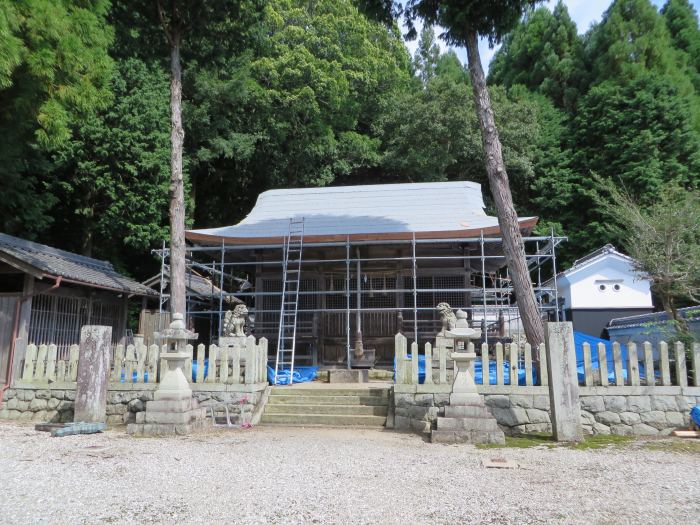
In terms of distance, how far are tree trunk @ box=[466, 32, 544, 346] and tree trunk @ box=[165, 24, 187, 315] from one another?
6534 millimetres

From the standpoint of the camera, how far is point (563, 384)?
22.9 feet

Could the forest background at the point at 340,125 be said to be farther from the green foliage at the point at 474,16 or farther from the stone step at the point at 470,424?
the stone step at the point at 470,424

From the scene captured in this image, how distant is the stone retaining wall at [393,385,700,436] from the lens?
23.9 feet

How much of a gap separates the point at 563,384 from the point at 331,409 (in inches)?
146

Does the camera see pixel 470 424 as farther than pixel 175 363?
No

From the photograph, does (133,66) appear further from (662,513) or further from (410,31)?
(662,513)

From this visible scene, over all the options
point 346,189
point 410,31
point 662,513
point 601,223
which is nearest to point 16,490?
point 662,513

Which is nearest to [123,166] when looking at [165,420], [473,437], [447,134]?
[165,420]

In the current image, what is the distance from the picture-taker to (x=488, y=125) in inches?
348

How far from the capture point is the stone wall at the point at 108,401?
27.1 feet

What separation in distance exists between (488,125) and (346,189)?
320 inches

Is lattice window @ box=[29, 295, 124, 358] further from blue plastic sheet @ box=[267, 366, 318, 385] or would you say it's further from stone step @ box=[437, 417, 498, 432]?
stone step @ box=[437, 417, 498, 432]

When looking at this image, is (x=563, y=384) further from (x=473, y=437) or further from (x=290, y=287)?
(x=290, y=287)

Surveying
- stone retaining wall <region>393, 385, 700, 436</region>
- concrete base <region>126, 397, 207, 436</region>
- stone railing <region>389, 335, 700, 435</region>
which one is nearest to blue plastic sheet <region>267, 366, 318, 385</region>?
concrete base <region>126, 397, 207, 436</region>
